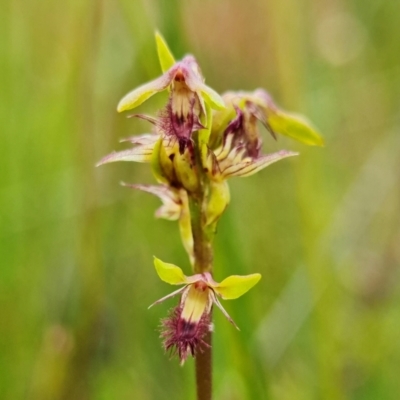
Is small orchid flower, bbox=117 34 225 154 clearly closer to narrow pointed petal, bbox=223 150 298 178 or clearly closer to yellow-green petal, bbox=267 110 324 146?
narrow pointed petal, bbox=223 150 298 178

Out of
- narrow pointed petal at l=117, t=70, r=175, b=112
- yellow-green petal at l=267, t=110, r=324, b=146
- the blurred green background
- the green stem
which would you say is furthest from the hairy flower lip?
the blurred green background

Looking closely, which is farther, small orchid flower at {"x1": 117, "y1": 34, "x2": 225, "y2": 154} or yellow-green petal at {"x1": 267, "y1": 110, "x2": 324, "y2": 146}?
yellow-green petal at {"x1": 267, "y1": 110, "x2": 324, "y2": 146}

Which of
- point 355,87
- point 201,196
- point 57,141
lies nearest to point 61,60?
point 57,141

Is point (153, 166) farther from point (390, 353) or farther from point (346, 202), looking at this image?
point (346, 202)

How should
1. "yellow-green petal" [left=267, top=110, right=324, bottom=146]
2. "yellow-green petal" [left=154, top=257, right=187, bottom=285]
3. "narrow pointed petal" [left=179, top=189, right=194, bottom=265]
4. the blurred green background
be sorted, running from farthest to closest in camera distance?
the blurred green background
"yellow-green petal" [left=267, top=110, right=324, bottom=146]
"narrow pointed petal" [left=179, top=189, right=194, bottom=265]
"yellow-green petal" [left=154, top=257, right=187, bottom=285]

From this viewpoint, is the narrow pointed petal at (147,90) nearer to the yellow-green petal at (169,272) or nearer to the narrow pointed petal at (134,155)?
the narrow pointed petal at (134,155)

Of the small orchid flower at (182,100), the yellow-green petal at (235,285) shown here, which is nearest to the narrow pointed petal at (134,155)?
the small orchid flower at (182,100)
